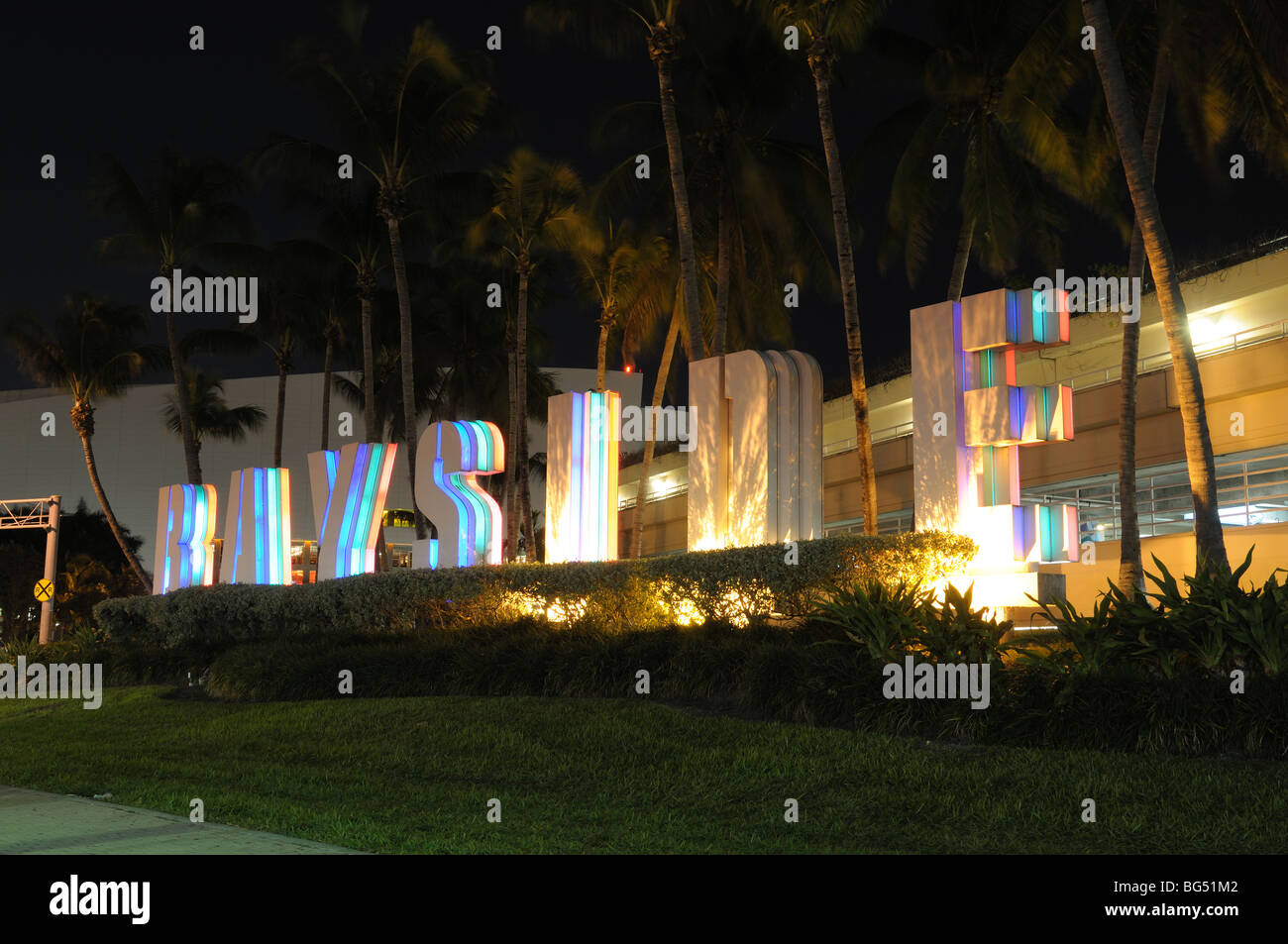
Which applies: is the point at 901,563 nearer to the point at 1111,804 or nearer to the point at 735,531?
the point at 735,531

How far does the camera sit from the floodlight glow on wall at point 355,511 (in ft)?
72.8

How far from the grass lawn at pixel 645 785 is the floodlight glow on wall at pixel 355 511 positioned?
27.3ft

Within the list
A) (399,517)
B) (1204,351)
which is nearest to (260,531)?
(1204,351)

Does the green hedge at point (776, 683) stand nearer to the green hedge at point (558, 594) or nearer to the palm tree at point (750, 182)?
the green hedge at point (558, 594)

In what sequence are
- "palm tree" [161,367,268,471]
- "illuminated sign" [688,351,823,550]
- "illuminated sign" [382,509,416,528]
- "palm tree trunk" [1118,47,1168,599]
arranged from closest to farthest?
"illuminated sign" [688,351,823,550]
"palm tree trunk" [1118,47,1168,599]
"palm tree" [161,367,268,471]
"illuminated sign" [382,509,416,528]

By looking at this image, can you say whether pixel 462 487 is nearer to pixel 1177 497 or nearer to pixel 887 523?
pixel 1177 497

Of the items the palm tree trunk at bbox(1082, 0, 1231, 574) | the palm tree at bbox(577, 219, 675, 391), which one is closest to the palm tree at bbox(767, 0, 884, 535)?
the palm tree trunk at bbox(1082, 0, 1231, 574)

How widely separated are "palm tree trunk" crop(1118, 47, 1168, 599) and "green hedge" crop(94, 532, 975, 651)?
5.50 metres

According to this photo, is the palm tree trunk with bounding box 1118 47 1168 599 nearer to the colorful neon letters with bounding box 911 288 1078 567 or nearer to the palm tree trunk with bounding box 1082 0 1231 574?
the palm tree trunk with bounding box 1082 0 1231 574

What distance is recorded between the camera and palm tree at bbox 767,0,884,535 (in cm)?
1930

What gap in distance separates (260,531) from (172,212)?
13.4m

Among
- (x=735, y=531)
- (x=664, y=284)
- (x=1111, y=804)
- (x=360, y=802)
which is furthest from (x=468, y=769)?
(x=664, y=284)

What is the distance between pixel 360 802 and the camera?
964cm

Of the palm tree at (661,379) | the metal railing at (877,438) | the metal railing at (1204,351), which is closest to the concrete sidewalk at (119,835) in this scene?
the metal railing at (1204,351)
